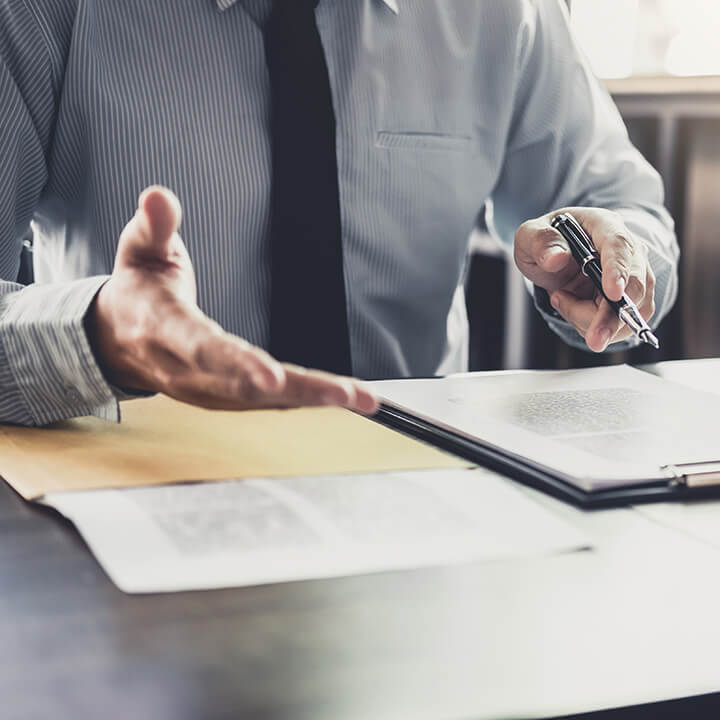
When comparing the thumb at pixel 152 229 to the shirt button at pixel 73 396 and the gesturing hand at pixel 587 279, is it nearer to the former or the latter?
the shirt button at pixel 73 396

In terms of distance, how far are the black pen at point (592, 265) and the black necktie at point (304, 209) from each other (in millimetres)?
241

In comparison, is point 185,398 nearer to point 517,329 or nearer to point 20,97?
point 20,97

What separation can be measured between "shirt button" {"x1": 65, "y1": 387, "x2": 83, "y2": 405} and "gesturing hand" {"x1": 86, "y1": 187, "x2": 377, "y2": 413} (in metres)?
0.04

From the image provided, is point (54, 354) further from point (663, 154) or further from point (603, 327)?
point (663, 154)

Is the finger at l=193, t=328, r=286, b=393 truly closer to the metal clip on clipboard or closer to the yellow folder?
the yellow folder

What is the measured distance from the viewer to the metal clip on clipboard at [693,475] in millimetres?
659

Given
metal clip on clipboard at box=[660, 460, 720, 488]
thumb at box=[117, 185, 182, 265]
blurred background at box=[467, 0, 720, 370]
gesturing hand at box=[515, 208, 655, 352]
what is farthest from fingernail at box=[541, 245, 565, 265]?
blurred background at box=[467, 0, 720, 370]

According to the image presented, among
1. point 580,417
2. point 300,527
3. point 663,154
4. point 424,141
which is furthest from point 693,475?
point 663,154

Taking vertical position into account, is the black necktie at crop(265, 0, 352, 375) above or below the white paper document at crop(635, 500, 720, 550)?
above

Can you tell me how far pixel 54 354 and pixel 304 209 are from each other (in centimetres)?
44

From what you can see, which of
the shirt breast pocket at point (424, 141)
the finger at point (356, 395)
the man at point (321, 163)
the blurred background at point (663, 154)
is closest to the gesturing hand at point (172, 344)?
the finger at point (356, 395)

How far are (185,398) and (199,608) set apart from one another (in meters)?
0.17

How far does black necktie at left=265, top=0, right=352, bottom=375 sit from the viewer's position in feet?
3.67

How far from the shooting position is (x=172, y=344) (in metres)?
0.59
